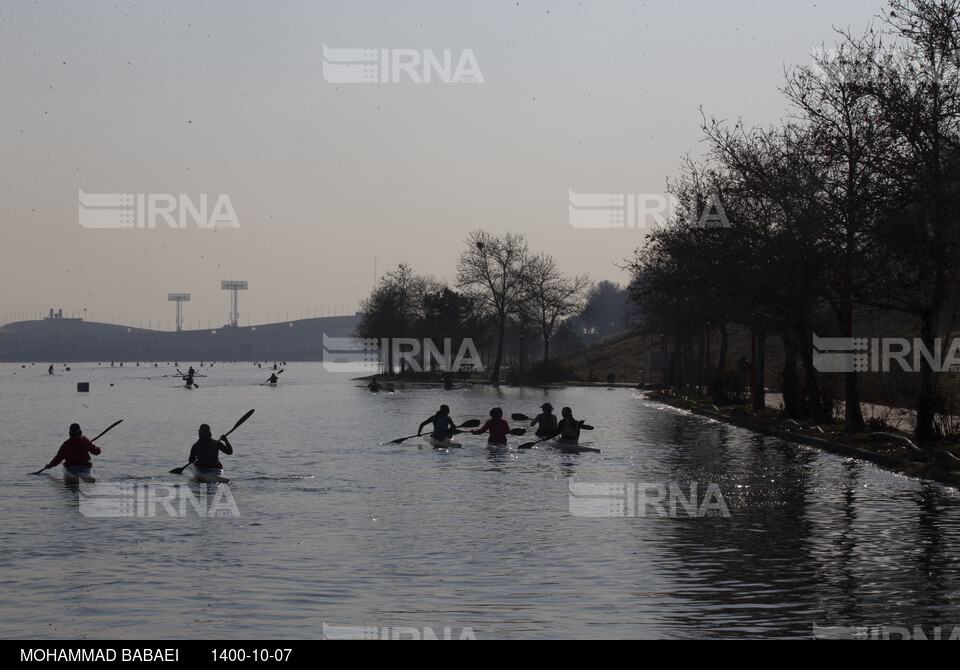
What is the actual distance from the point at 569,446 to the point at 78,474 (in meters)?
14.1

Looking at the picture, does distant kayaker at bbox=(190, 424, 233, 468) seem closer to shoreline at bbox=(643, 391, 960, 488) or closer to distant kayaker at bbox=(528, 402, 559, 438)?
distant kayaker at bbox=(528, 402, 559, 438)

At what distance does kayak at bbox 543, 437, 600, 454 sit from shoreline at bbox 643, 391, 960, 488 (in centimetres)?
697

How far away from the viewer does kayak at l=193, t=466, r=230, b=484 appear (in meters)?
24.7

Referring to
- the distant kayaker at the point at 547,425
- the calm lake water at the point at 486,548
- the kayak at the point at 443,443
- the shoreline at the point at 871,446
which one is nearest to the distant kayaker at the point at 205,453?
the calm lake water at the point at 486,548

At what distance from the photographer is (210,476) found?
2481cm

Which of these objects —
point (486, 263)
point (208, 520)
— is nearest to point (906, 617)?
point (208, 520)

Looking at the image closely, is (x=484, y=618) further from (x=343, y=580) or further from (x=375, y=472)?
(x=375, y=472)

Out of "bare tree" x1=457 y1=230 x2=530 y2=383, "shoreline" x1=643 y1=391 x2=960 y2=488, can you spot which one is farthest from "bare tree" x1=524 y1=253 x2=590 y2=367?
"shoreline" x1=643 y1=391 x2=960 y2=488

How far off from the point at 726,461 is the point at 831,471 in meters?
3.59

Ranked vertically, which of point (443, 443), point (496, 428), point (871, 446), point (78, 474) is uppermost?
point (496, 428)
